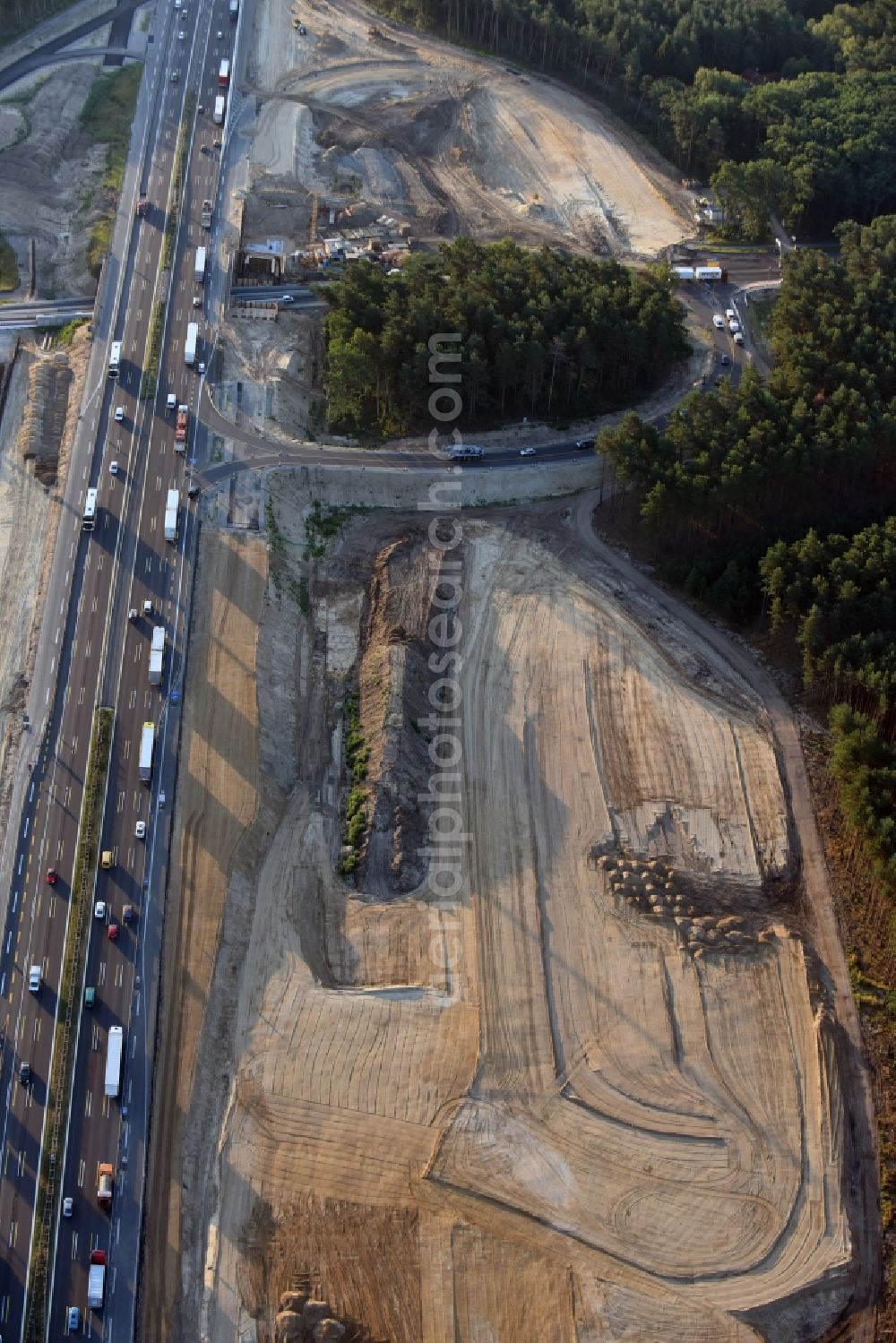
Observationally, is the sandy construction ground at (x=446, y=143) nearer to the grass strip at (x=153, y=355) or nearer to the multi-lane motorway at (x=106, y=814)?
the multi-lane motorway at (x=106, y=814)

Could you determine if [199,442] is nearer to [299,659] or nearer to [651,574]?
[299,659]

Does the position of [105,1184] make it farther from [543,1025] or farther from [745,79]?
[745,79]

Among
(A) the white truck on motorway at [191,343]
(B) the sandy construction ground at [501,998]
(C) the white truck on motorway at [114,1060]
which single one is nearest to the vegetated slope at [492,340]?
(A) the white truck on motorway at [191,343]

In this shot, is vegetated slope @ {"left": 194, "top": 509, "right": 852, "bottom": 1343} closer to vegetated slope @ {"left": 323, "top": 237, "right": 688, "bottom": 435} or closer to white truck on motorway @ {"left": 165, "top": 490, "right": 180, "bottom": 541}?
white truck on motorway @ {"left": 165, "top": 490, "right": 180, "bottom": 541}

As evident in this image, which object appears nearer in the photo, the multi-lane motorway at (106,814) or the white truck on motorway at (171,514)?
the multi-lane motorway at (106,814)

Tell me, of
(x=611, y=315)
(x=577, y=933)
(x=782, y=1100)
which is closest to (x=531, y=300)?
(x=611, y=315)

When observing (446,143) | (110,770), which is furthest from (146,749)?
(446,143)
